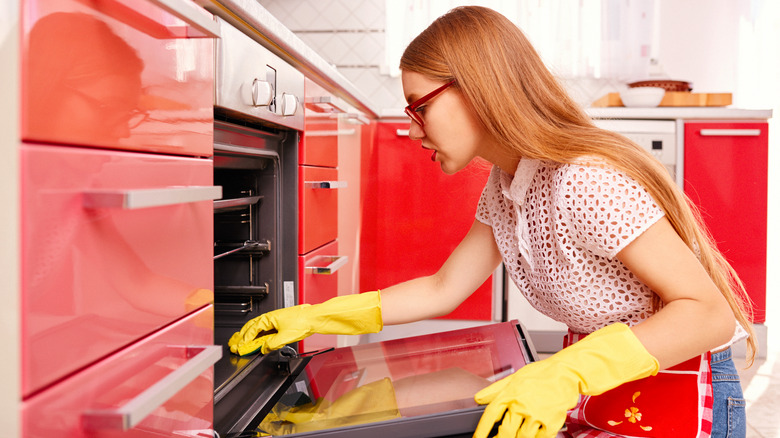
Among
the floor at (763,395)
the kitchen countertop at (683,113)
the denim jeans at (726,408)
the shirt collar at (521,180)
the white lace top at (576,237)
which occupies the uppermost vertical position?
the kitchen countertop at (683,113)

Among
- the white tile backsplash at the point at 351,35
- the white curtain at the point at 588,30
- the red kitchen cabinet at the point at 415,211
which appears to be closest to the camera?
the red kitchen cabinet at the point at 415,211

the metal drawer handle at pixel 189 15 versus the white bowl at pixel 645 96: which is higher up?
the white bowl at pixel 645 96

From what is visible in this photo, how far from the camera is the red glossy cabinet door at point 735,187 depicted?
254cm

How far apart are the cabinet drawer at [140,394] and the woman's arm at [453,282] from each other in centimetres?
48

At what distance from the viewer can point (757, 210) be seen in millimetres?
2559

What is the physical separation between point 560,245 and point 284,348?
0.52m

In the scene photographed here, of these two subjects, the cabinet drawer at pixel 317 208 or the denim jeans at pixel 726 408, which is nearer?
the denim jeans at pixel 726 408

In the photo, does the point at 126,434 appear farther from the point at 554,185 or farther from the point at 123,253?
the point at 554,185

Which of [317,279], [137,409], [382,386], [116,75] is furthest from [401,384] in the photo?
[317,279]

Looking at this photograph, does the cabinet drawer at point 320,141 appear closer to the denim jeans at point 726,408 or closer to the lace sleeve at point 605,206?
the lace sleeve at point 605,206

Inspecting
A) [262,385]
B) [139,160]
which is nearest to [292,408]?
[262,385]

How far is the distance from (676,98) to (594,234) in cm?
206

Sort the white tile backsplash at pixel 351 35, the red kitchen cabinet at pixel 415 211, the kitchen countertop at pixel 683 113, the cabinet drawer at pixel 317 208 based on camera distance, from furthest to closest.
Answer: the white tile backsplash at pixel 351 35 → the red kitchen cabinet at pixel 415 211 → the kitchen countertop at pixel 683 113 → the cabinet drawer at pixel 317 208

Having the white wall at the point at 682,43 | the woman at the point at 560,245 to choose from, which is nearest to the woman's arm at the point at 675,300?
the woman at the point at 560,245
